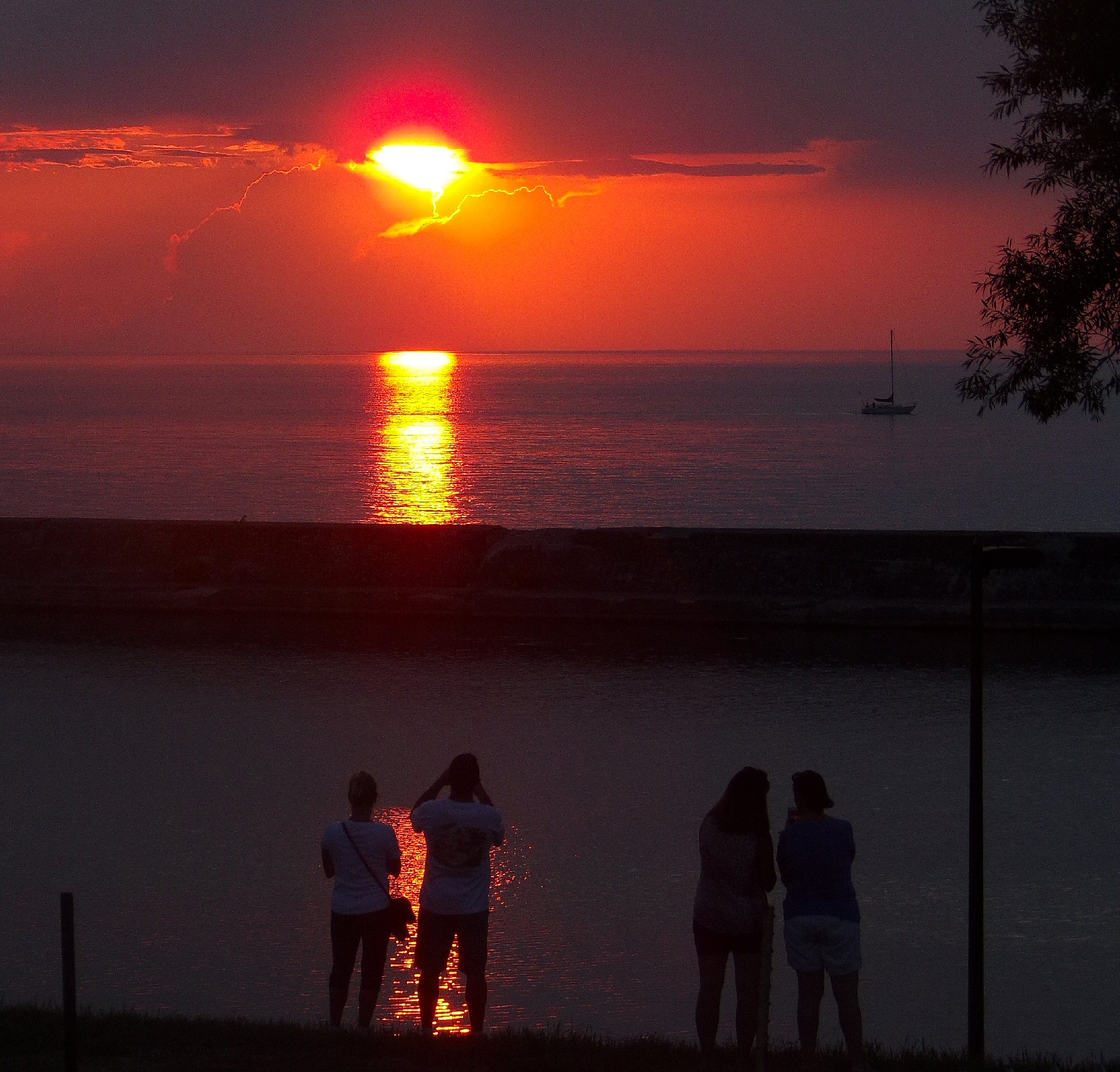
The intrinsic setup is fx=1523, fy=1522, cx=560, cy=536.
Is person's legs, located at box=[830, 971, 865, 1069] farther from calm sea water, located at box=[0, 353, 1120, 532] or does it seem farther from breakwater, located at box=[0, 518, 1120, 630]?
calm sea water, located at box=[0, 353, 1120, 532]

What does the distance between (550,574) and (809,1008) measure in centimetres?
1612

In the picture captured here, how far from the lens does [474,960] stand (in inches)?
276

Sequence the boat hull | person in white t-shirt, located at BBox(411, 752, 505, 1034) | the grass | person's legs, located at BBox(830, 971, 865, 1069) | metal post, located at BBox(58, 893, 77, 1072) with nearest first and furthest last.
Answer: metal post, located at BBox(58, 893, 77, 1072) → the grass → person's legs, located at BBox(830, 971, 865, 1069) → person in white t-shirt, located at BBox(411, 752, 505, 1034) → the boat hull

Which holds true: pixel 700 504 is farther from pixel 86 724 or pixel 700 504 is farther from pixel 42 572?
pixel 86 724

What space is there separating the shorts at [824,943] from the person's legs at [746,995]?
184 millimetres

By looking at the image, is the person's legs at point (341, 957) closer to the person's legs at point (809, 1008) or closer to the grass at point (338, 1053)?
the grass at point (338, 1053)

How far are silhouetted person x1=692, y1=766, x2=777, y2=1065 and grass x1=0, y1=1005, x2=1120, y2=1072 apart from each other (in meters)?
0.28

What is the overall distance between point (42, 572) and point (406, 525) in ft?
18.5

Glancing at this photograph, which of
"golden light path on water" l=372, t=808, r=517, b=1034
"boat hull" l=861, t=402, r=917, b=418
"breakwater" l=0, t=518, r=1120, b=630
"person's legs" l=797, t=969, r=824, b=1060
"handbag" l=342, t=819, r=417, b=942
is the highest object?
"boat hull" l=861, t=402, r=917, b=418

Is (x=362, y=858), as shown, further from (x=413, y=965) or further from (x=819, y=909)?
(x=819, y=909)

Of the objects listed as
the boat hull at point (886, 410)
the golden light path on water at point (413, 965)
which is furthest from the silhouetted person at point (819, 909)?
the boat hull at point (886, 410)

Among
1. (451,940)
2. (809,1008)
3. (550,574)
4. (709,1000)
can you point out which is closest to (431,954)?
(451,940)

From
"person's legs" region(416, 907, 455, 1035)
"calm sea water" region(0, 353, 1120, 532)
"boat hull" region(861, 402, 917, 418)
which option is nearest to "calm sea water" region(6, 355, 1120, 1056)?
"person's legs" region(416, 907, 455, 1035)

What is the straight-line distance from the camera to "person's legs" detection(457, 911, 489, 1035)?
695 centimetres
